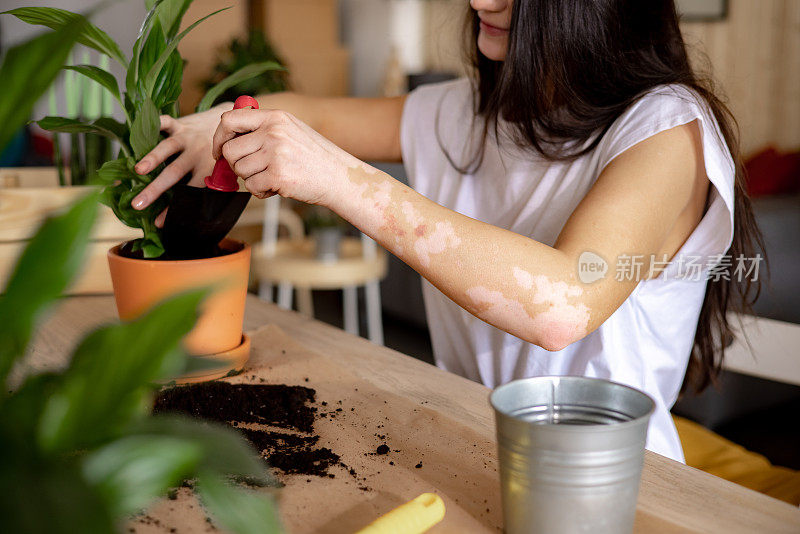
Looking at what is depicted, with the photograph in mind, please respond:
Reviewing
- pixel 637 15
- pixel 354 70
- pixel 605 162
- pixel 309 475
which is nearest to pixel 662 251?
pixel 605 162

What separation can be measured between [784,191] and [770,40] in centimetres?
82

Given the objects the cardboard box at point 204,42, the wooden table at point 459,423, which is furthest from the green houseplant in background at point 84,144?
the cardboard box at point 204,42

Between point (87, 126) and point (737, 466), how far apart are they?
85 centimetres

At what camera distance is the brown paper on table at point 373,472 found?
0.48m

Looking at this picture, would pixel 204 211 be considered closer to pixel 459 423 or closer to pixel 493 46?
pixel 459 423

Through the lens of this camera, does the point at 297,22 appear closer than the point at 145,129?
No

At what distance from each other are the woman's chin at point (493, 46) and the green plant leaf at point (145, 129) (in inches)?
17.3

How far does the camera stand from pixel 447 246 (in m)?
0.68

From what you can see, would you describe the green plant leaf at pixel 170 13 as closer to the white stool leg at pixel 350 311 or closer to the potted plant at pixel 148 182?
the potted plant at pixel 148 182

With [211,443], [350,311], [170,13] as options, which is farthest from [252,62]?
[211,443]

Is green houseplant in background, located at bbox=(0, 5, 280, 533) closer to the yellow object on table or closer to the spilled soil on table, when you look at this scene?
the yellow object on table

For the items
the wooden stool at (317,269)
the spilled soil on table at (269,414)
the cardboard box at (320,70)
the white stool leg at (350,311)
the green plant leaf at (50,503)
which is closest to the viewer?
the green plant leaf at (50,503)

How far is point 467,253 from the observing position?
2.23 ft

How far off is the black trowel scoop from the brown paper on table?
0.49ft
